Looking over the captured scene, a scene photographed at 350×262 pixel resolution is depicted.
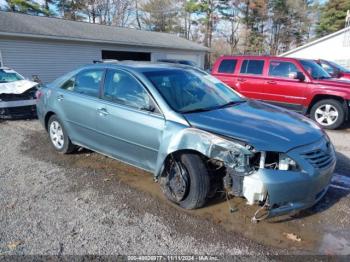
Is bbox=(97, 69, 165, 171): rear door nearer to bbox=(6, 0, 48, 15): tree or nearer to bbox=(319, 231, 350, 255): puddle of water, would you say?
bbox=(319, 231, 350, 255): puddle of water

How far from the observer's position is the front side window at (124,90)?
377 cm

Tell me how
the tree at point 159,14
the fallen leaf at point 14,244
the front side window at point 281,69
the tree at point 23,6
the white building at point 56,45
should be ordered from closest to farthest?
1. the fallen leaf at point 14,244
2. the front side window at point 281,69
3. the white building at point 56,45
4. the tree at point 23,6
5. the tree at point 159,14

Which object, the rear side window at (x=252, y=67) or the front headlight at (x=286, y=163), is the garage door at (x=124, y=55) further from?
the front headlight at (x=286, y=163)

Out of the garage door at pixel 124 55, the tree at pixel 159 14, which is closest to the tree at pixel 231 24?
the tree at pixel 159 14

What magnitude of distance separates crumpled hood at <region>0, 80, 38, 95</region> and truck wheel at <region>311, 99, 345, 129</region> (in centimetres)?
792

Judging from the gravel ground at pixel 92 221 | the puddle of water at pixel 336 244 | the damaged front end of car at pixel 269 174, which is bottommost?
the gravel ground at pixel 92 221

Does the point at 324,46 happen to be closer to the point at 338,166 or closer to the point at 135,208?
the point at 338,166

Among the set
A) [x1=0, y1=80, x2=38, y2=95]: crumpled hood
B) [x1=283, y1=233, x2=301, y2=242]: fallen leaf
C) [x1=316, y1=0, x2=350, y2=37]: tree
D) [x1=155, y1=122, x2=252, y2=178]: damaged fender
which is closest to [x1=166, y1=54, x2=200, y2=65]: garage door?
[x1=0, y1=80, x2=38, y2=95]: crumpled hood

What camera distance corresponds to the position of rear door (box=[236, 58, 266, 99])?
28.0 ft

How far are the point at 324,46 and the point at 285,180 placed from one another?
1062 inches

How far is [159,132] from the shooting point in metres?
3.48

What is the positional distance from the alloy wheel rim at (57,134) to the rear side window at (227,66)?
228 inches

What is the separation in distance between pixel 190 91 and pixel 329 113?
5322 mm

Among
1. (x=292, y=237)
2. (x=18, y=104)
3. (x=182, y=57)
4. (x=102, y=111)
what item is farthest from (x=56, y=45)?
(x=292, y=237)
